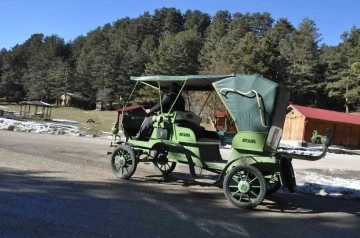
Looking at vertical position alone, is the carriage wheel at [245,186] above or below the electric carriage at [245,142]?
below

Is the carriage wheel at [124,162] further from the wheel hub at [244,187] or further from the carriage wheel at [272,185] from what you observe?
the carriage wheel at [272,185]

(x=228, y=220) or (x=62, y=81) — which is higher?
(x=62, y=81)

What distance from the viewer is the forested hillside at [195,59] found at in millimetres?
65188

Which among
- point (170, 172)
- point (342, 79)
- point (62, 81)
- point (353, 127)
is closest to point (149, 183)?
point (170, 172)

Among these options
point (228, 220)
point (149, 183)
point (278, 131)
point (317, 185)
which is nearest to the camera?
point (228, 220)

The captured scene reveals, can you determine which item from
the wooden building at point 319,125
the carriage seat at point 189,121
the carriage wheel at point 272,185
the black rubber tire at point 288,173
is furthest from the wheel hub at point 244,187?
the wooden building at point 319,125

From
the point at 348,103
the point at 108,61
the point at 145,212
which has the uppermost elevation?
the point at 108,61

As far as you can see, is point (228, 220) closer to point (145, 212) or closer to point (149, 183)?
point (145, 212)

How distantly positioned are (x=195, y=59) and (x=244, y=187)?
263 ft

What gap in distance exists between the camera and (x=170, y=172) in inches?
400

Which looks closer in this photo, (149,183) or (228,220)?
(228,220)

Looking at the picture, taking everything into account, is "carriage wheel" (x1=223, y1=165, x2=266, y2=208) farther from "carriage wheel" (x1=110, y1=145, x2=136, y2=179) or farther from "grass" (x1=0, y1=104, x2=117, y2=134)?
"grass" (x1=0, y1=104, x2=117, y2=134)

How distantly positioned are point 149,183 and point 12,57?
152 meters

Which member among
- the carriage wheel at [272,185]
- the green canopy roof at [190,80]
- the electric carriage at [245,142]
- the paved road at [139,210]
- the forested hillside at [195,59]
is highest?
the forested hillside at [195,59]
